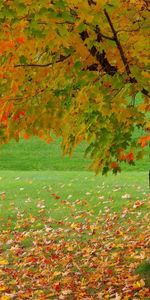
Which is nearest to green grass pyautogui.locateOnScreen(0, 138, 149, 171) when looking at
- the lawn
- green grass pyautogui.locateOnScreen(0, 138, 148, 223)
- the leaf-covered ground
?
green grass pyautogui.locateOnScreen(0, 138, 148, 223)

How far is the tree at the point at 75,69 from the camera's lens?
452 cm

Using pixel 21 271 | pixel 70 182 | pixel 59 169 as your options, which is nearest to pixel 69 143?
pixel 21 271

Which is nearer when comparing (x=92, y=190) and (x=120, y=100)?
(x=120, y=100)

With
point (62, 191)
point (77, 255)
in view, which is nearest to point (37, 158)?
point (62, 191)

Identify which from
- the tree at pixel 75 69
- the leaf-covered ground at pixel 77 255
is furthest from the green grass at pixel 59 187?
the tree at pixel 75 69

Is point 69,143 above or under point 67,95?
under

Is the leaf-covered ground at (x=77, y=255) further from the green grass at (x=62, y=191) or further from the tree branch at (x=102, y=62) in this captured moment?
the tree branch at (x=102, y=62)

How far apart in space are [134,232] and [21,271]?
8.17 ft

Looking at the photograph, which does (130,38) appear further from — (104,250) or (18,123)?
(104,250)

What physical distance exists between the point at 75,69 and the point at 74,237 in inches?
249

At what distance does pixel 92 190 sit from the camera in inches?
640

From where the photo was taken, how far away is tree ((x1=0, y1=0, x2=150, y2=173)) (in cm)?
452

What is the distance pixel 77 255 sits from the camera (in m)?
9.62

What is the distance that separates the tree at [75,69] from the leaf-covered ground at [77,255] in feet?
8.71
